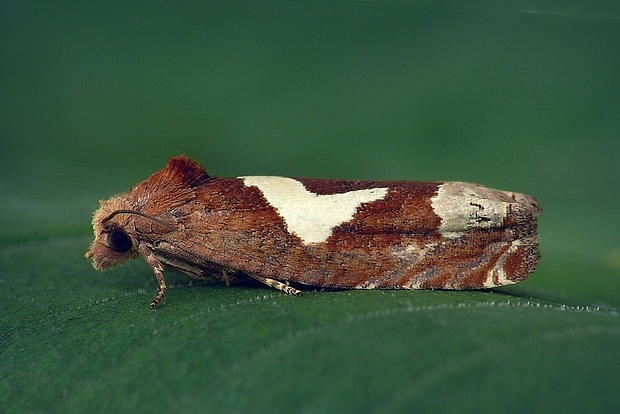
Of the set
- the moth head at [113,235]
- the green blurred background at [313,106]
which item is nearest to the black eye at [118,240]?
the moth head at [113,235]

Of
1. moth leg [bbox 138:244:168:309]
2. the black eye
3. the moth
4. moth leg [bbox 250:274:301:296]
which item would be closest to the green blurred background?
the black eye

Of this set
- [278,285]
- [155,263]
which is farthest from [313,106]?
[278,285]

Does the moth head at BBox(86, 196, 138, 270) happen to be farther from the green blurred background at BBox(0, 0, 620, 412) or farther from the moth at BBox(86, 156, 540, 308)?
the green blurred background at BBox(0, 0, 620, 412)

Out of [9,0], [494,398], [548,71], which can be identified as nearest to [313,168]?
[548,71]

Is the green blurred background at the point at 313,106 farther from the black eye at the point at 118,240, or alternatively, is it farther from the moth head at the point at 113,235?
the black eye at the point at 118,240

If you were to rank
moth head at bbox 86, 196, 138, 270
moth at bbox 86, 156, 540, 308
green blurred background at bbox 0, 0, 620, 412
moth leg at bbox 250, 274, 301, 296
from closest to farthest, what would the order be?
1. moth leg at bbox 250, 274, 301, 296
2. moth at bbox 86, 156, 540, 308
3. moth head at bbox 86, 196, 138, 270
4. green blurred background at bbox 0, 0, 620, 412

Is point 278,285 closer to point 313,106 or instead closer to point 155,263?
point 155,263

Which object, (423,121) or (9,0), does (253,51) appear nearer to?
(423,121)
